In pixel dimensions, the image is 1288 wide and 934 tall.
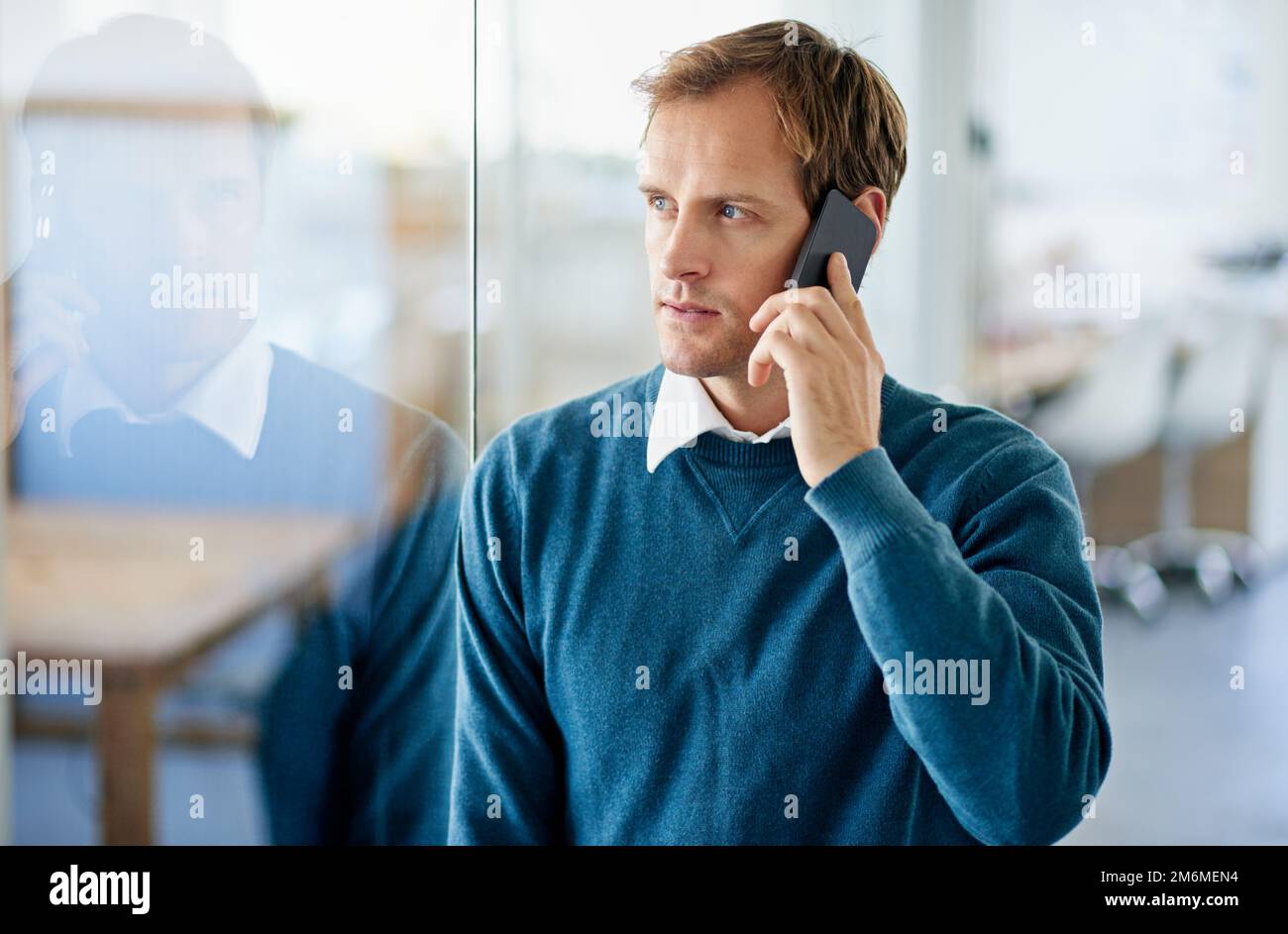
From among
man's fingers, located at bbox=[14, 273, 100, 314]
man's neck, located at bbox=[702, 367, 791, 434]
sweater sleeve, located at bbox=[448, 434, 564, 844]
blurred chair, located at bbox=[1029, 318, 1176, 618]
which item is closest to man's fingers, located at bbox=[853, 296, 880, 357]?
man's neck, located at bbox=[702, 367, 791, 434]

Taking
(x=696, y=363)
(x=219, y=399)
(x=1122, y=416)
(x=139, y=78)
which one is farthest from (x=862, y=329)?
(x=1122, y=416)

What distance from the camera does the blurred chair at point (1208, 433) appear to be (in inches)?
122

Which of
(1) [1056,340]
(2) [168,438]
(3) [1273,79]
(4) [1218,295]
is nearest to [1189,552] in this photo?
(4) [1218,295]

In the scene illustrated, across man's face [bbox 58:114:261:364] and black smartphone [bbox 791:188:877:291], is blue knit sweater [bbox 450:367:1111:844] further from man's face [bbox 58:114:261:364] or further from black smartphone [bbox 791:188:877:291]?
man's face [bbox 58:114:261:364]

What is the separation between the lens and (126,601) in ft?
3.84

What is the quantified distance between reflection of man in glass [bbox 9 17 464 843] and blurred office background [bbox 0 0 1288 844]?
0.11ft

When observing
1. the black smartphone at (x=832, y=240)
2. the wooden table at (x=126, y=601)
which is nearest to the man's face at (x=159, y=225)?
the wooden table at (x=126, y=601)

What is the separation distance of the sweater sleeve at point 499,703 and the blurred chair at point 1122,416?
6.85 feet

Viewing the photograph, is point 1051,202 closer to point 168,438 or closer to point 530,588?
point 530,588

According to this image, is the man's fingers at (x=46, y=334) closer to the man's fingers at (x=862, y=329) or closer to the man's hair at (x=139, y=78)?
the man's hair at (x=139, y=78)

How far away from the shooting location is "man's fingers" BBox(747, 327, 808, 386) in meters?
1.02

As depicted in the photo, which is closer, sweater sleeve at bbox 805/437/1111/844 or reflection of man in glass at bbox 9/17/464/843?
sweater sleeve at bbox 805/437/1111/844
